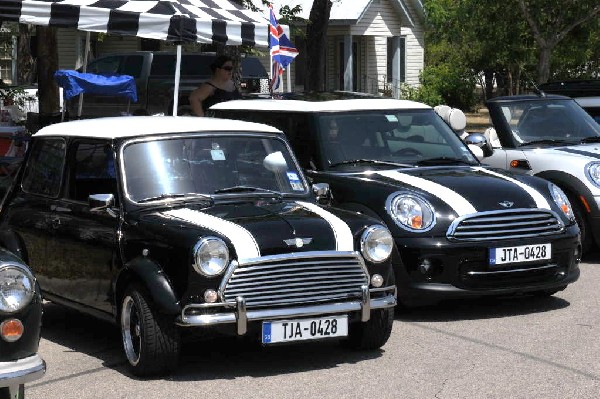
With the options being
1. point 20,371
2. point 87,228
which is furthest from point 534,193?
point 20,371

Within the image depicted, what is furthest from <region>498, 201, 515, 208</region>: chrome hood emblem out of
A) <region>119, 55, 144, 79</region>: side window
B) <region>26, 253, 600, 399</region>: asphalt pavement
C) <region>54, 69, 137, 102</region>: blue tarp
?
<region>119, 55, 144, 79</region>: side window

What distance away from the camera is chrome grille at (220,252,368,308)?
6.69 m

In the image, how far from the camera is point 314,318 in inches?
271

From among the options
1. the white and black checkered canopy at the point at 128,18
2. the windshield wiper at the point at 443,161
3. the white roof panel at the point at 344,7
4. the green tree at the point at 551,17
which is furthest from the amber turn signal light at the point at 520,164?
the white roof panel at the point at 344,7

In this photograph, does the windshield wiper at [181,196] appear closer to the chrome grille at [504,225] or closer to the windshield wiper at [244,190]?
the windshield wiper at [244,190]

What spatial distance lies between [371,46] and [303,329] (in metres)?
34.2

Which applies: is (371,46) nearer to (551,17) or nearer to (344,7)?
(344,7)

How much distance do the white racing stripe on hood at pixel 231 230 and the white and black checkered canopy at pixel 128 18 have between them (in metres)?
5.69

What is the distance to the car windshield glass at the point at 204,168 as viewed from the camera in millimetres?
7512

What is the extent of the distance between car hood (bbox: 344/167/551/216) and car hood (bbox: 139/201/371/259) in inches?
56.7

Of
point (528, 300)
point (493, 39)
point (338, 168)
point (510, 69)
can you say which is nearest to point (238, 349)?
point (338, 168)

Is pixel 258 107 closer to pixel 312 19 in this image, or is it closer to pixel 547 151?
pixel 547 151

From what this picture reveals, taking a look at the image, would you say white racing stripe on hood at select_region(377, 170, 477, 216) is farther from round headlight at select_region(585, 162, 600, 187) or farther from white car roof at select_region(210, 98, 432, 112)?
round headlight at select_region(585, 162, 600, 187)

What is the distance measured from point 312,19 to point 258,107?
16889 millimetres
